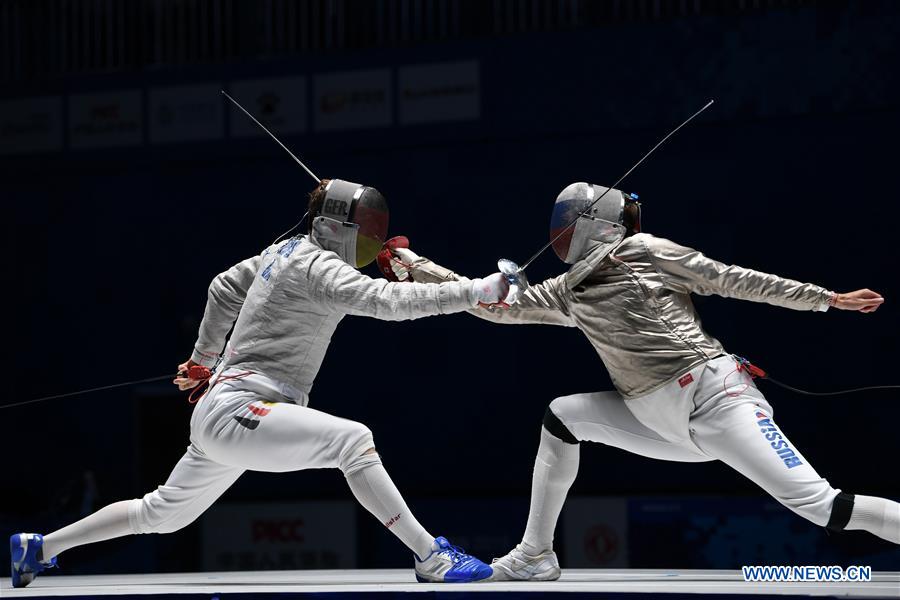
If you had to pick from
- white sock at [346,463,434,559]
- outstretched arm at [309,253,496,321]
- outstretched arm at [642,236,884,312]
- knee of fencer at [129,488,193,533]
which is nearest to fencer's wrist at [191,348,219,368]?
knee of fencer at [129,488,193,533]

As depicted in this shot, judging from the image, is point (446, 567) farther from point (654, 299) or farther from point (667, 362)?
point (654, 299)

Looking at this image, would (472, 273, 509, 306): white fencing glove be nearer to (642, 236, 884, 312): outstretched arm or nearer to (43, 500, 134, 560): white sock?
(642, 236, 884, 312): outstretched arm

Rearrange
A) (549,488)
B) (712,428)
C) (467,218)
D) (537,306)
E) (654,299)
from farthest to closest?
(467,218)
(537,306)
(549,488)
(654,299)
(712,428)

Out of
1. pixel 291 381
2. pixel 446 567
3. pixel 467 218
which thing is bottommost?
pixel 446 567

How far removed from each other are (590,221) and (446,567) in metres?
1.10

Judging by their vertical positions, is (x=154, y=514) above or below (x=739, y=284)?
below

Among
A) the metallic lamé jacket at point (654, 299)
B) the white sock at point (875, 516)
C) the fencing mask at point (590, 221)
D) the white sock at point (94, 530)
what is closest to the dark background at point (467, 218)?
the white sock at point (875, 516)

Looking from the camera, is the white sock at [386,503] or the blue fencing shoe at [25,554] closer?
the white sock at [386,503]

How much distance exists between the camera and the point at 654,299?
118 inches

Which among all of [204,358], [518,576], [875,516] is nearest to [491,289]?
[518,576]

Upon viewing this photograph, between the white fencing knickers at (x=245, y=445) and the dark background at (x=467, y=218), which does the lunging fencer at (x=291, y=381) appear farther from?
the dark background at (x=467, y=218)

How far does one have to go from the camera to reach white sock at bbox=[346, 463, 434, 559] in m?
2.78

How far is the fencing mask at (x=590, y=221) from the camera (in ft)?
10.2

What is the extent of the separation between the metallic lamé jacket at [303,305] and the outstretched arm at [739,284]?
627 millimetres
